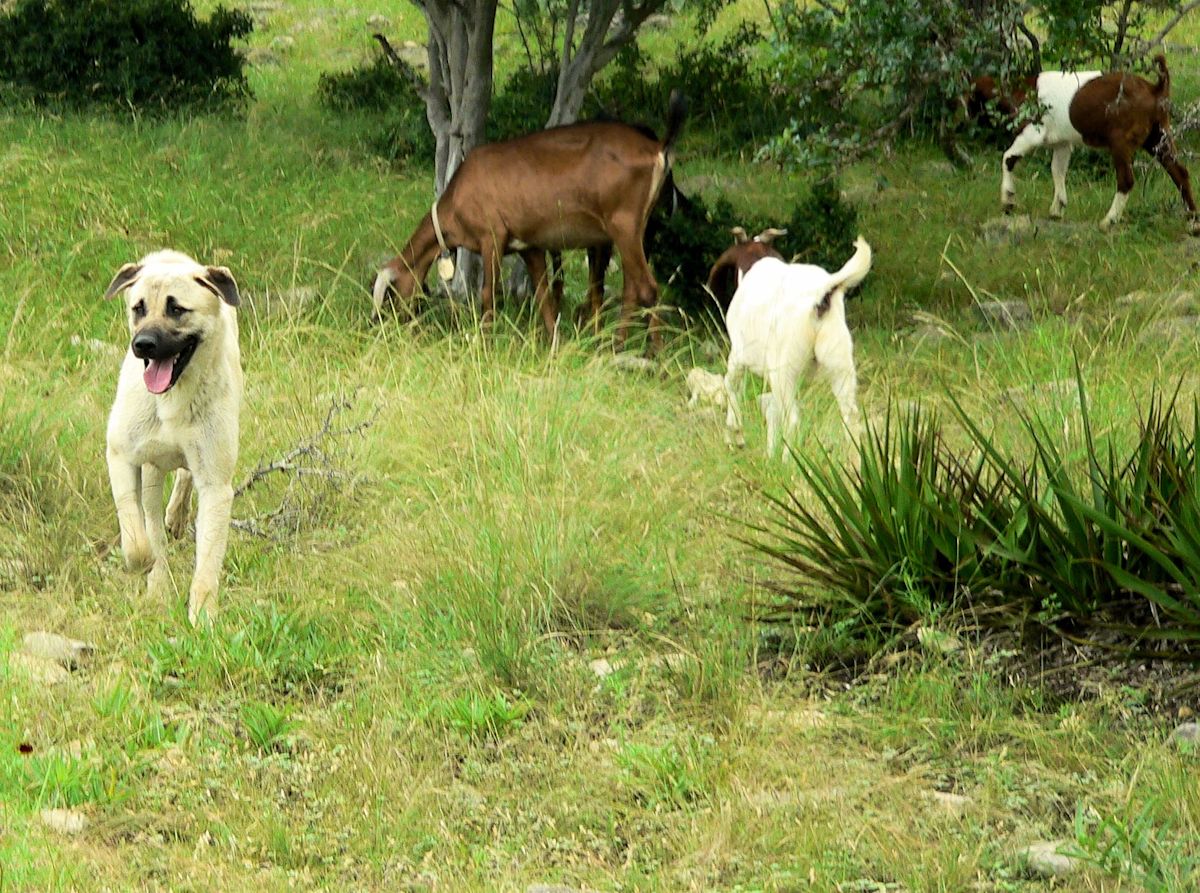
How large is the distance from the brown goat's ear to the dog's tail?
305 cm

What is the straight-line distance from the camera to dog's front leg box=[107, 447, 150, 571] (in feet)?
19.0

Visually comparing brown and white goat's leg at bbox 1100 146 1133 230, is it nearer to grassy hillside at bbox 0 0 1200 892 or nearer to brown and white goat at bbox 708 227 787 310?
grassy hillside at bbox 0 0 1200 892

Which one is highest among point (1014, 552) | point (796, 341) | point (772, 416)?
point (1014, 552)

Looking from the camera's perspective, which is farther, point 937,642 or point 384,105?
point 384,105

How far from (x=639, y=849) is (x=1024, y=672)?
1544mm

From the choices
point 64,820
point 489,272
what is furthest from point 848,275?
point 64,820

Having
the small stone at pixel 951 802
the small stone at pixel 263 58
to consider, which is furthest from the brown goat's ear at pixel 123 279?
the small stone at pixel 263 58

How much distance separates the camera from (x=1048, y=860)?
3990mm

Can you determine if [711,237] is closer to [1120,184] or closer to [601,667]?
[1120,184]

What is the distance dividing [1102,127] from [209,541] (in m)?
9.82

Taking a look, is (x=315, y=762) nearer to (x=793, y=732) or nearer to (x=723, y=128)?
(x=793, y=732)

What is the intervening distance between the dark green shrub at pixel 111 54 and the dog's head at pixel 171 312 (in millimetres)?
10015

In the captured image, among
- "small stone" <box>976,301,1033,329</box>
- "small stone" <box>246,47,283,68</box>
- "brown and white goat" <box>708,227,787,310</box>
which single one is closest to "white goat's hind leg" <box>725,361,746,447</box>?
"brown and white goat" <box>708,227,787,310</box>

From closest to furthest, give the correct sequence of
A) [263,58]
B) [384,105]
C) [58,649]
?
[58,649] < [384,105] < [263,58]
